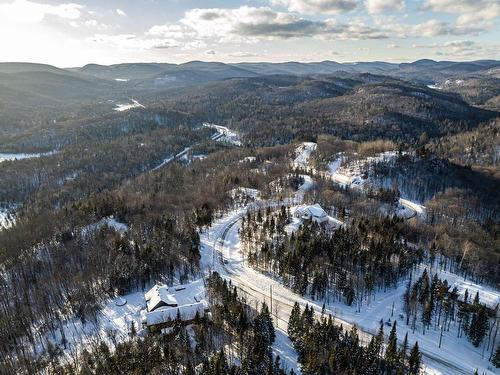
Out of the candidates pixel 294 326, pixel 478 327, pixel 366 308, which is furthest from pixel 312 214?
pixel 478 327

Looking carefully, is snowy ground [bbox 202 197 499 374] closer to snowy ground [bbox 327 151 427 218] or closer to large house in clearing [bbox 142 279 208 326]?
large house in clearing [bbox 142 279 208 326]

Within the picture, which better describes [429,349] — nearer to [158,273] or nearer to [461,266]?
[461,266]

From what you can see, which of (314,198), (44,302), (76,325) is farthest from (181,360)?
(314,198)

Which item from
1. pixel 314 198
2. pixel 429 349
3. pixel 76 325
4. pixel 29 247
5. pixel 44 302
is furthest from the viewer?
pixel 314 198

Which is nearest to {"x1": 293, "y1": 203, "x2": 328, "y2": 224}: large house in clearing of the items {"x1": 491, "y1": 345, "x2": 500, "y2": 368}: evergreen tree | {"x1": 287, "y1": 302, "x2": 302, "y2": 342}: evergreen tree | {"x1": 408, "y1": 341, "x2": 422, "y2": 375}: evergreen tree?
{"x1": 287, "y1": 302, "x2": 302, "y2": 342}: evergreen tree

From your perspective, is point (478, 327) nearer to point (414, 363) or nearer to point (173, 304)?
point (414, 363)

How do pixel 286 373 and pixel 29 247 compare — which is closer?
pixel 286 373

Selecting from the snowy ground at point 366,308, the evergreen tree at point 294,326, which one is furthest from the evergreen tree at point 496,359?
the evergreen tree at point 294,326
